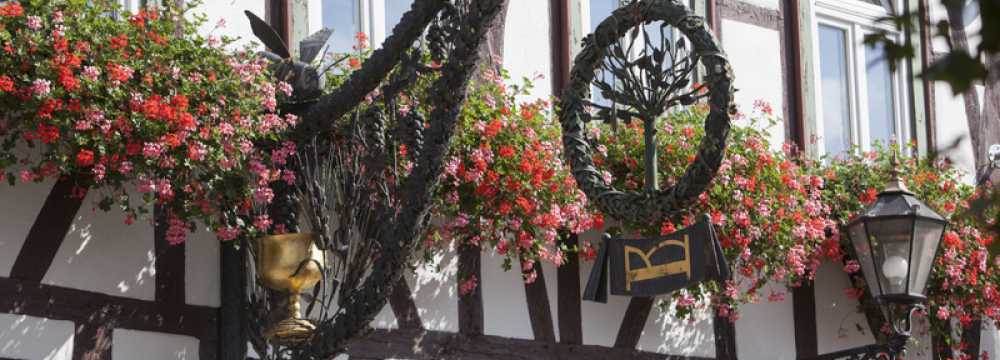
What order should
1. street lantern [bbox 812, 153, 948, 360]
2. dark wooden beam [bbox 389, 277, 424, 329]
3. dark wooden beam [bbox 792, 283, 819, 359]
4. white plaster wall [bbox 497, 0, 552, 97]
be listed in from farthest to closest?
1. dark wooden beam [bbox 792, 283, 819, 359]
2. white plaster wall [bbox 497, 0, 552, 97]
3. dark wooden beam [bbox 389, 277, 424, 329]
4. street lantern [bbox 812, 153, 948, 360]

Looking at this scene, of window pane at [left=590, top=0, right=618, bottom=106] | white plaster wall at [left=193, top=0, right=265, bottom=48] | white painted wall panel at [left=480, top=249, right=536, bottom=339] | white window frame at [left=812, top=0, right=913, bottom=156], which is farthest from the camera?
white window frame at [left=812, top=0, right=913, bottom=156]

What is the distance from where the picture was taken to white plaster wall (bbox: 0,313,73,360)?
6.54 metres

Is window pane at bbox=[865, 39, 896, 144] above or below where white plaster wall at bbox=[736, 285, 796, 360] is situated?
above

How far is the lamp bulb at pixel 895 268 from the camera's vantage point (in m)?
7.01

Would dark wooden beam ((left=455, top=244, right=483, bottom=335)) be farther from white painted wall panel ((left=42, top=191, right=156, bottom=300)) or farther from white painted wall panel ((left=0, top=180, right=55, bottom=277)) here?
white painted wall panel ((left=0, top=180, right=55, bottom=277))

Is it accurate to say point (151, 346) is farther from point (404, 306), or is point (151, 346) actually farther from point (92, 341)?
point (404, 306)

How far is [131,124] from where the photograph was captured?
6.32 m

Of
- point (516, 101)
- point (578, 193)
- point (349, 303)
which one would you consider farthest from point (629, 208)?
point (516, 101)

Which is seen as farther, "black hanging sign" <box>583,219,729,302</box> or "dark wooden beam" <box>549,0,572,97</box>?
"dark wooden beam" <box>549,0,572,97</box>

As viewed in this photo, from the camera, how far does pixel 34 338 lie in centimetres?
659

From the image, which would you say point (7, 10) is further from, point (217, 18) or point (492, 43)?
point (492, 43)

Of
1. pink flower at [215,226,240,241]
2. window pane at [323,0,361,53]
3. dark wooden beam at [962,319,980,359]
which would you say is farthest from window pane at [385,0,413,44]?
dark wooden beam at [962,319,980,359]

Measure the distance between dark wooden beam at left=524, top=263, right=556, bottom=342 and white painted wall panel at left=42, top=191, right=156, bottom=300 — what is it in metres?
2.25

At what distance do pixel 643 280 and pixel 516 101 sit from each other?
12.1 ft
